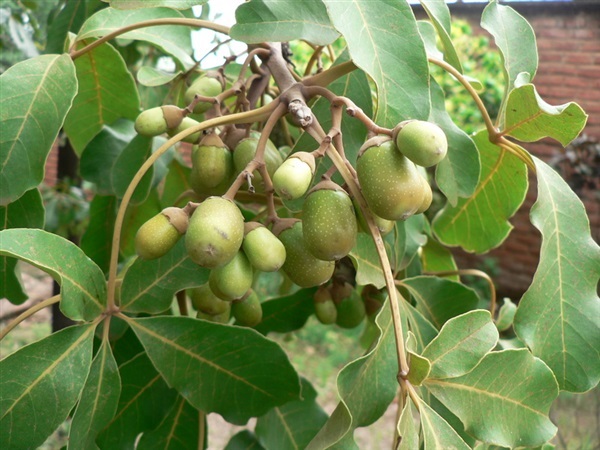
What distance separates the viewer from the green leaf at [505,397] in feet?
2.03

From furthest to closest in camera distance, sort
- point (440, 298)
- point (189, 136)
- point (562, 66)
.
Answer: point (562, 66) < point (440, 298) < point (189, 136)

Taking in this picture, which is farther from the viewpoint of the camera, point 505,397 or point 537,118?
point 537,118

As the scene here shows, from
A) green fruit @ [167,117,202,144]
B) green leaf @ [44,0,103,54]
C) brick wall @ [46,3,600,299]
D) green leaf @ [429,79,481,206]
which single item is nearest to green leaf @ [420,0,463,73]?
green leaf @ [429,79,481,206]

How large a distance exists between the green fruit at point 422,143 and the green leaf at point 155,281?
29cm

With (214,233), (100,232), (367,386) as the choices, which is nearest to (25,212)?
(100,232)

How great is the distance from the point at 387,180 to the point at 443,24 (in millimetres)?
288

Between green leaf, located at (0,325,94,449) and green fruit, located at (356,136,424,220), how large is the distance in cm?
34

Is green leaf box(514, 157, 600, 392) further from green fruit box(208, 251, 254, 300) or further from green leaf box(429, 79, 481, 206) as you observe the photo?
green fruit box(208, 251, 254, 300)

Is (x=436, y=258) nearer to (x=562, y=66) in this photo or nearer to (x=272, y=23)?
(x=272, y=23)

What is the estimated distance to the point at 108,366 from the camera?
2.31 ft

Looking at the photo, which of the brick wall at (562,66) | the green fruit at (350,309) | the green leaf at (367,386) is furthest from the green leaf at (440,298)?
the brick wall at (562,66)

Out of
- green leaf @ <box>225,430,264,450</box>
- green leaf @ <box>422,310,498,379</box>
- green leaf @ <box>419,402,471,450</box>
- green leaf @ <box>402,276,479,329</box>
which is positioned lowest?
green leaf @ <box>225,430,264,450</box>

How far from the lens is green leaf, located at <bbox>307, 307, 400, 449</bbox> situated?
60 cm

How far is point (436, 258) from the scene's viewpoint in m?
1.10
